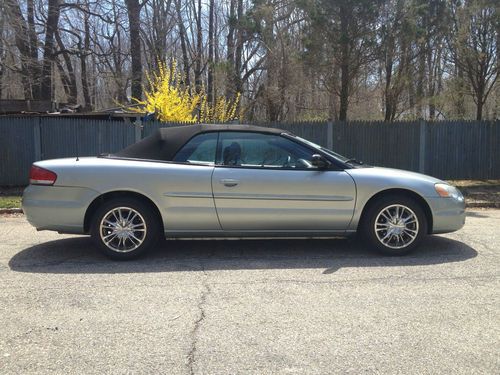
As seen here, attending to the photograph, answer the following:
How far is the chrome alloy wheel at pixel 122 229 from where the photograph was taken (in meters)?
5.62

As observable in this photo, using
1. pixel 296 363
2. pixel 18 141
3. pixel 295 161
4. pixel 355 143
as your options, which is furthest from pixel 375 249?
pixel 18 141

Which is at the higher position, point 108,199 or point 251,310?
point 108,199

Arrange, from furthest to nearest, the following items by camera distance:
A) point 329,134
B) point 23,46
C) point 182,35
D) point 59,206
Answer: point 182,35, point 23,46, point 329,134, point 59,206

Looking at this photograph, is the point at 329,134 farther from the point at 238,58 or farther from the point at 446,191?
the point at 238,58

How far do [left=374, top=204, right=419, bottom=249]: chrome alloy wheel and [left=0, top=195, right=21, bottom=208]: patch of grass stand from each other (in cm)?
752

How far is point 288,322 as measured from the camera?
3.92 meters

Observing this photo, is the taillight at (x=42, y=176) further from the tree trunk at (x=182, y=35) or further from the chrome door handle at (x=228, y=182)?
the tree trunk at (x=182, y=35)

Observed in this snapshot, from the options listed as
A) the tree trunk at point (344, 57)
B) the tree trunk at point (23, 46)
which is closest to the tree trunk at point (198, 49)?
the tree trunk at point (23, 46)

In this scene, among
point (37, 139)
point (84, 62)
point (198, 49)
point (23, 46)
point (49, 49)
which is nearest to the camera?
point (37, 139)

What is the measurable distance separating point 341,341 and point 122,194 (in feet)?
10.3

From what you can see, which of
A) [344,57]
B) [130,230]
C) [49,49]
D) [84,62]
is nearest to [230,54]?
[49,49]

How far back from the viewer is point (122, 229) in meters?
5.63

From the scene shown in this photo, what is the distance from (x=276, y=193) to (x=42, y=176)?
2675 millimetres

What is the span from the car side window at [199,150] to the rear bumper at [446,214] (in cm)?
264
